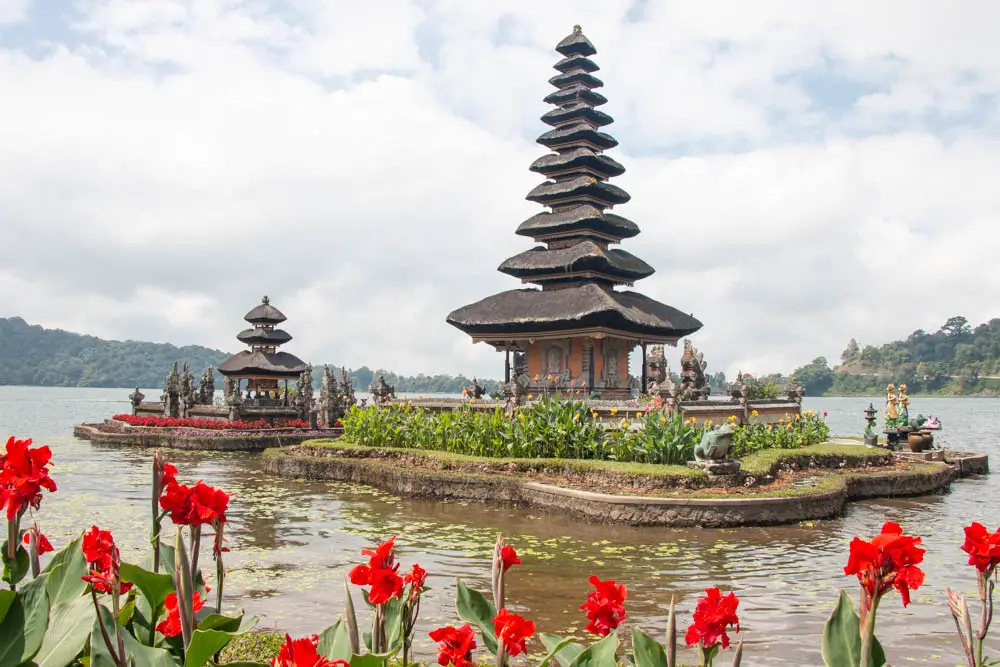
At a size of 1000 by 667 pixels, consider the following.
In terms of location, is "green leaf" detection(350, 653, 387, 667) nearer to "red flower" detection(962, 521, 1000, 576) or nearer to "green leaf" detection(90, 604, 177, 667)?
"green leaf" detection(90, 604, 177, 667)

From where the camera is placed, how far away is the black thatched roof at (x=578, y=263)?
1221 inches

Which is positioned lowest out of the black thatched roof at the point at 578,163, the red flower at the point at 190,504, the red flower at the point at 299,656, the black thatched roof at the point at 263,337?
the red flower at the point at 299,656

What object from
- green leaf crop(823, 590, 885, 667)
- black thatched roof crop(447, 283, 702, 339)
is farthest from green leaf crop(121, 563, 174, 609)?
black thatched roof crop(447, 283, 702, 339)

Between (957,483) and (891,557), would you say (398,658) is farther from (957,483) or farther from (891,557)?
(957,483)

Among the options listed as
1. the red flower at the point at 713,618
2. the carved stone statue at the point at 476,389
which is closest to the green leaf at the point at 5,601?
the red flower at the point at 713,618

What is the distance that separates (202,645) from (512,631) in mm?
1140

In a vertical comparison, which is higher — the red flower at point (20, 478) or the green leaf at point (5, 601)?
the red flower at point (20, 478)

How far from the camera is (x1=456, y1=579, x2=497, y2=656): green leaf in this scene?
3639mm

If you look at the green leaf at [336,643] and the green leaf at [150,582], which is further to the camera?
the green leaf at [150,582]

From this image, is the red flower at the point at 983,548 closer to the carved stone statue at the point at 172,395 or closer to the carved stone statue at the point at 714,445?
the carved stone statue at the point at 714,445

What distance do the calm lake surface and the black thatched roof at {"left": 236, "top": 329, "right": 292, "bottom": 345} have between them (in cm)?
2312

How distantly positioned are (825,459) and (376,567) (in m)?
18.8

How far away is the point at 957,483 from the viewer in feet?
73.4

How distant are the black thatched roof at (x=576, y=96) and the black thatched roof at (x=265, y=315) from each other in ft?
60.6
